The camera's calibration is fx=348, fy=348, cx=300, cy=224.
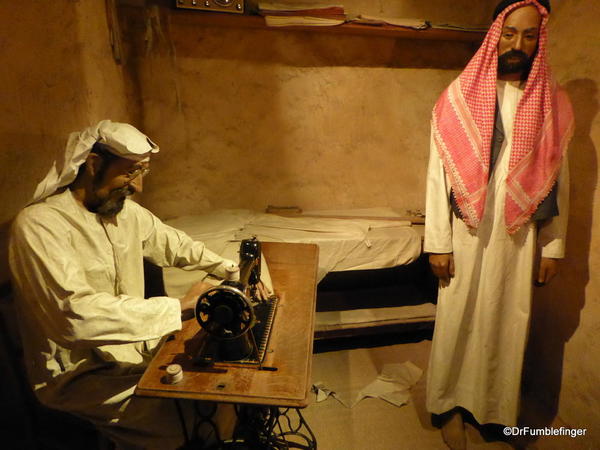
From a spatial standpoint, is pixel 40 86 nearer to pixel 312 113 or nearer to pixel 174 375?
pixel 174 375

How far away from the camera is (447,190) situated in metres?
1.81

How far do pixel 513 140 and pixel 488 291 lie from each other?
0.78 metres

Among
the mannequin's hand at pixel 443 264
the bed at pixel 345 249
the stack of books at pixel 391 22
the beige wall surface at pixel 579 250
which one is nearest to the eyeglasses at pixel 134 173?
the bed at pixel 345 249

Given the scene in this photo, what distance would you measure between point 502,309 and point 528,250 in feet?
1.18

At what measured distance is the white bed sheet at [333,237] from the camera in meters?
2.51

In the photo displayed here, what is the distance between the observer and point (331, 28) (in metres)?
2.79

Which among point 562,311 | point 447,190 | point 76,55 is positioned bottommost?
point 562,311

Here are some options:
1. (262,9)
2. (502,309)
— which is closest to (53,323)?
(502,309)

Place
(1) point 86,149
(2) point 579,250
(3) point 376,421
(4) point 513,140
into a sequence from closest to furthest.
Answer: (1) point 86,149, (4) point 513,140, (2) point 579,250, (3) point 376,421

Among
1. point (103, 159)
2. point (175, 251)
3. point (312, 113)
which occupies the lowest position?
point (175, 251)

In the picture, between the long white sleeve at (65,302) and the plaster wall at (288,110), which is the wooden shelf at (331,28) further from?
the long white sleeve at (65,302)

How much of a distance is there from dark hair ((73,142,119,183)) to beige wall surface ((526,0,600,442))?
2576mm

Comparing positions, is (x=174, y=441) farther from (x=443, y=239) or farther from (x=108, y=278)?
(x=443, y=239)

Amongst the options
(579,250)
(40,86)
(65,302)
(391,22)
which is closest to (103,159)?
(65,302)
